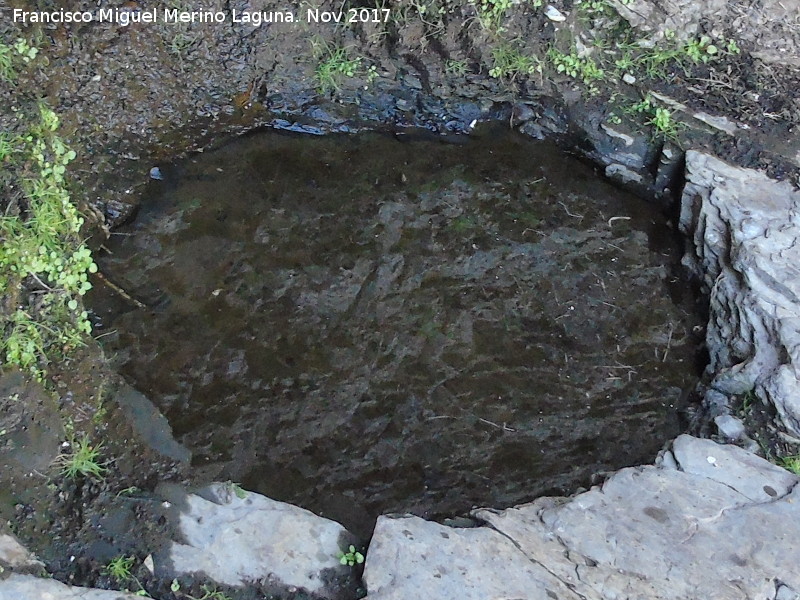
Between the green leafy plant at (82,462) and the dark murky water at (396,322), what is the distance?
0.51 metres

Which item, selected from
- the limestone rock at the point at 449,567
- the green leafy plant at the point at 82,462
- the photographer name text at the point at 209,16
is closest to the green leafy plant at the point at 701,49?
the photographer name text at the point at 209,16

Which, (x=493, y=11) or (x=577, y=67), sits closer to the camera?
(x=493, y=11)

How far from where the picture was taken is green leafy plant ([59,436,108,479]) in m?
2.92

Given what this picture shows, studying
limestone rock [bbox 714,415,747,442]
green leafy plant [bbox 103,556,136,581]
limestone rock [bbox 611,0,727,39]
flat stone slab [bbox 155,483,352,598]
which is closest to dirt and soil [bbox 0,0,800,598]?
limestone rock [bbox 611,0,727,39]

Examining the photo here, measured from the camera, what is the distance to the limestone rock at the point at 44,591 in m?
2.49

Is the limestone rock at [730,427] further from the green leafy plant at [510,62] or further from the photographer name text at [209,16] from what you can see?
the photographer name text at [209,16]

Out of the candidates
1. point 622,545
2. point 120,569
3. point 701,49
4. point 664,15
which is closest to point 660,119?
point 701,49

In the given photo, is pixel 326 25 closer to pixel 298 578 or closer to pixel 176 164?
pixel 176 164

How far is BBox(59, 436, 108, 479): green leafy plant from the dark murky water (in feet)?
1.67

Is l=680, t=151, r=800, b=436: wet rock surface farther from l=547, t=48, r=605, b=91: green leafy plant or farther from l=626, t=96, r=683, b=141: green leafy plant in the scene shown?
l=547, t=48, r=605, b=91: green leafy plant

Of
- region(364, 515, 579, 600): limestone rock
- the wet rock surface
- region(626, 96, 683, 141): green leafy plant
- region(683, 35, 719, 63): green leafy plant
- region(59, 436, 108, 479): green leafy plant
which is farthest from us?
region(683, 35, 719, 63): green leafy plant

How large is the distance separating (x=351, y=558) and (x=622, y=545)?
108 centimetres

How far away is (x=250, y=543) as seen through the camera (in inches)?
110

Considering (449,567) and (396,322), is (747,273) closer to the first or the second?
(396,322)
